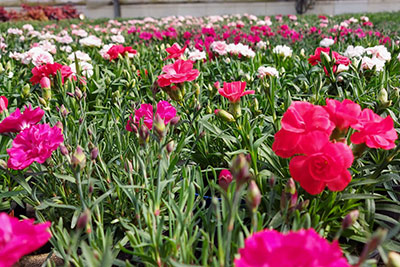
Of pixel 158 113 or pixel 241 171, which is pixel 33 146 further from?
pixel 241 171

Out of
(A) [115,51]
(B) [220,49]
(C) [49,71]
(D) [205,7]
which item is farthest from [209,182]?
(D) [205,7]

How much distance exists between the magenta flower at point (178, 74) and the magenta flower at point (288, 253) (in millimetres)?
985

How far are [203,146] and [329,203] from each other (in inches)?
23.3

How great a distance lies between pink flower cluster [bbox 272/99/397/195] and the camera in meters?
0.80

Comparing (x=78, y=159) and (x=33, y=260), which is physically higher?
(x=78, y=159)

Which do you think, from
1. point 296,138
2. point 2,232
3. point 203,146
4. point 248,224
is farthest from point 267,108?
point 2,232

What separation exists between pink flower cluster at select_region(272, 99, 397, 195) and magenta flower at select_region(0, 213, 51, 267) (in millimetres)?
555

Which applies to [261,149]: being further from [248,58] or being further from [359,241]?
[248,58]

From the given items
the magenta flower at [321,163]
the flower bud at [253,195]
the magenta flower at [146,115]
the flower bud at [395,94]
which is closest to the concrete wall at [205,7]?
the flower bud at [395,94]

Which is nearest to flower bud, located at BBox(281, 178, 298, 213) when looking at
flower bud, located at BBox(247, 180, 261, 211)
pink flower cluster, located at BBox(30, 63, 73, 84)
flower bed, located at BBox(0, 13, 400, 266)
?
flower bed, located at BBox(0, 13, 400, 266)

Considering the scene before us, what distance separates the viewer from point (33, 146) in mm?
992

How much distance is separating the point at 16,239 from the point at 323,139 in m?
0.62

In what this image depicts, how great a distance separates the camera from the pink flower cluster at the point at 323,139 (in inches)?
31.4

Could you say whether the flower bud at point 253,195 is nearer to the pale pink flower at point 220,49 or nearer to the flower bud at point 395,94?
the flower bud at point 395,94
